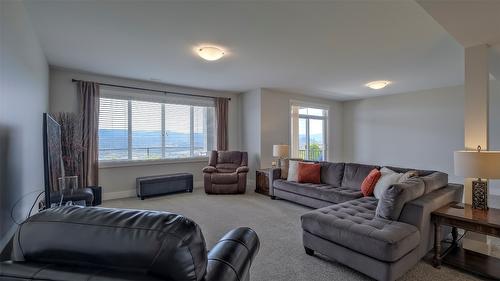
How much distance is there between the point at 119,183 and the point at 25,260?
15.1 feet

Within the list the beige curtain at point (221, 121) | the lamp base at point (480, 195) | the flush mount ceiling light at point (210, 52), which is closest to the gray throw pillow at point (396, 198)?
the lamp base at point (480, 195)

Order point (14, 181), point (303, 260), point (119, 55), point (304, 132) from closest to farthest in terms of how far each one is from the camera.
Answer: point (14, 181), point (303, 260), point (119, 55), point (304, 132)

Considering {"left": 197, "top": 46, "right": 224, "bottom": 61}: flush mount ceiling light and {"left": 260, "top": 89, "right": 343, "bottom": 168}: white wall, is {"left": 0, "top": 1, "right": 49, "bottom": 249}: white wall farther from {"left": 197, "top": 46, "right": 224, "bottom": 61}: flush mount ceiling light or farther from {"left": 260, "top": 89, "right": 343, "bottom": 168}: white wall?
{"left": 260, "top": 89, "right": 343, "bottom": 168}: white wall

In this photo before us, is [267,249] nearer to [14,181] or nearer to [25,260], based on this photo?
[25,260]

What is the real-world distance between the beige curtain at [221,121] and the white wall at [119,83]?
22cm

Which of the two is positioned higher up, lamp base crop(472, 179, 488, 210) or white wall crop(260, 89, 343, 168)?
white wall crop(260, 89, 343, 168)

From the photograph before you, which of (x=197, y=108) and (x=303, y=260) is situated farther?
(x=197, y=108)

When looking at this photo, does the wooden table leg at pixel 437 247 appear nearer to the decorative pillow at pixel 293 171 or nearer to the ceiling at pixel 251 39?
the ceiling at pixel 251 39

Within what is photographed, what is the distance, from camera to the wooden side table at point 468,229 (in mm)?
1992

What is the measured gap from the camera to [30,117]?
2.58 m

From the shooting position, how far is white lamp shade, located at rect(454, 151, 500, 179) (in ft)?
6.84

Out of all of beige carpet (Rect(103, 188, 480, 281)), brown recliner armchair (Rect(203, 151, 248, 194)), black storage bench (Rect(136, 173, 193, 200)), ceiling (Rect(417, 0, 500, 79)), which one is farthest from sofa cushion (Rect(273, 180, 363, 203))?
ceiling (Rect(417, 0, 500, 79))

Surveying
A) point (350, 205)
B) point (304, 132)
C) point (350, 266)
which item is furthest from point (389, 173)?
point (304, 132)

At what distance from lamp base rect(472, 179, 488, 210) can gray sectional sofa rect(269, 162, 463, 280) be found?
0.22 m
